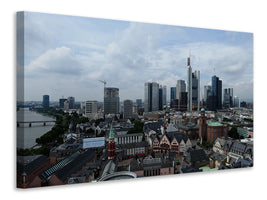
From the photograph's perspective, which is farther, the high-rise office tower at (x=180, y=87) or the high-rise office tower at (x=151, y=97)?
the high-rise office tower at (x=180, y=87)

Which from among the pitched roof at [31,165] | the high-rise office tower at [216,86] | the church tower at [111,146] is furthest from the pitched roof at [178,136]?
the pitched roof at [31,165]

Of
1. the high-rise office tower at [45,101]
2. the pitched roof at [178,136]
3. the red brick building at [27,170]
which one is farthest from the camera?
the pitched roof at [178,136]

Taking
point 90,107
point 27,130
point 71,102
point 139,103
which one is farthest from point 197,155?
point 27,130

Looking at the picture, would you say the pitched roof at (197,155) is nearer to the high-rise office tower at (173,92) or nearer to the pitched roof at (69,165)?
the high-rise office tower at (173,92)

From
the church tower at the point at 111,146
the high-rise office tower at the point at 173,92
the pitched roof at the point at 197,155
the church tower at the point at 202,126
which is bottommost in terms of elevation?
the pitched roof at the point at 197,155

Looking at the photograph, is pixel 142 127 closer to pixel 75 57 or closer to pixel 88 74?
pixel 88 74

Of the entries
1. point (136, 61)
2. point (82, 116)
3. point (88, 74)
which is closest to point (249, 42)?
point (136, 61)

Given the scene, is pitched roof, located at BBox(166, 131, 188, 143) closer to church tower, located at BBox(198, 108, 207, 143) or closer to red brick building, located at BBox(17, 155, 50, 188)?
church tower, located at BBox(198, 108, 207, 143)
